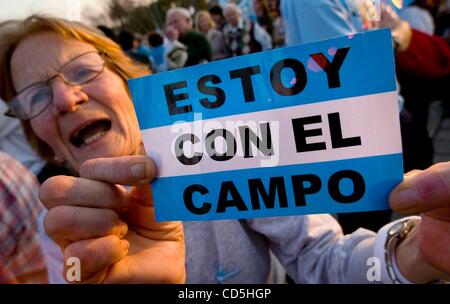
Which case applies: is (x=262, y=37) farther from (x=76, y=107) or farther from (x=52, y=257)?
(x=52, y=257)

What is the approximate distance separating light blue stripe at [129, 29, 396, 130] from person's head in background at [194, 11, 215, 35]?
20.0 inches

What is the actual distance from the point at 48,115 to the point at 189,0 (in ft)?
1.48

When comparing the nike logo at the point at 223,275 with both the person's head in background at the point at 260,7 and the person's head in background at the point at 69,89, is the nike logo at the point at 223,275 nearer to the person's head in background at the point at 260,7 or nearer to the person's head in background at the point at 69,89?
the person's head in background at the point at 69,89

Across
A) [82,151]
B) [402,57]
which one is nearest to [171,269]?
[82,151]

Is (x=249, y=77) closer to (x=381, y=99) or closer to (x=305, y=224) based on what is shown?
(x=381, y=99)

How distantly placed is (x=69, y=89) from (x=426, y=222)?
715 mm

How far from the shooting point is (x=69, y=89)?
29.5 inches

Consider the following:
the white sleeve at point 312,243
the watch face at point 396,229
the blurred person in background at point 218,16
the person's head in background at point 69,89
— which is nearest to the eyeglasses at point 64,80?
the person's head in background at point 69,89

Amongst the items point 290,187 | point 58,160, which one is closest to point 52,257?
point 58,160

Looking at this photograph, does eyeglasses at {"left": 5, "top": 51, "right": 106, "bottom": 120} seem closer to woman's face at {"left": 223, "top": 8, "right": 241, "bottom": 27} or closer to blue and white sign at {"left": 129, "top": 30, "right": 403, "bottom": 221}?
blue and white sign at {"left": 129, "top": 30, "right": 403, "bottom": 221}

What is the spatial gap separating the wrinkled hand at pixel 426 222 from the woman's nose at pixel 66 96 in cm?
61

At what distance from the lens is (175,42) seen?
104 cm

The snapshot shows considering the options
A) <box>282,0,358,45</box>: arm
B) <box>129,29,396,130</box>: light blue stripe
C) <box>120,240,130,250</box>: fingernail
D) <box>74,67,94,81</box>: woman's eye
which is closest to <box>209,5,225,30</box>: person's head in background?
<box>282,0,358,45</box>: arm

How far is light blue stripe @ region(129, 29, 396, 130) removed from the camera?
480 mm
